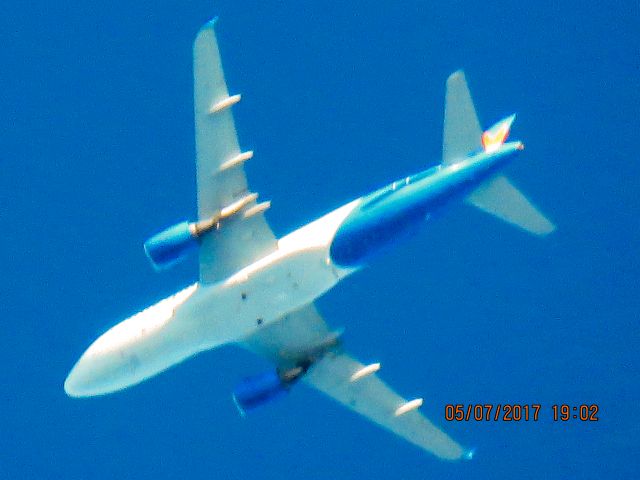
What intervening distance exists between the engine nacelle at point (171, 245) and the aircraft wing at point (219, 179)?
0.58 m

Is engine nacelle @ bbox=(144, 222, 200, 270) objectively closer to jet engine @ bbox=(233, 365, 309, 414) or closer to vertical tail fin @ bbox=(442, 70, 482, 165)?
jet engine @ bbox=(233, 365, 309, 414)

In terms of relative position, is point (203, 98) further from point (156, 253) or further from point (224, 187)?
point (156, 253)

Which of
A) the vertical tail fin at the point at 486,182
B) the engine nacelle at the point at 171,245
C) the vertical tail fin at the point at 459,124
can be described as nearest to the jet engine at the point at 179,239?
the engine nacelle at the point at 171,245

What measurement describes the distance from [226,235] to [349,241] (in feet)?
12.9

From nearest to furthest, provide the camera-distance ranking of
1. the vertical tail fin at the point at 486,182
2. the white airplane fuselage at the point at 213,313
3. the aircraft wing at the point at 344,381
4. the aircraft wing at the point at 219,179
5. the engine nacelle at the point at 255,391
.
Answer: the aircraft wing at the point at 219,179 → the vertical tail fin at the point at 486,182 → the white airplane fuselage at the point at 213,313 → the engine nacelle at the point at 255,391 → the aircraft wing at the point at 344,381

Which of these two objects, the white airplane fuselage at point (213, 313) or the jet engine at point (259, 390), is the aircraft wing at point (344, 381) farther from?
the white airplane fuselage at point (213, 313)

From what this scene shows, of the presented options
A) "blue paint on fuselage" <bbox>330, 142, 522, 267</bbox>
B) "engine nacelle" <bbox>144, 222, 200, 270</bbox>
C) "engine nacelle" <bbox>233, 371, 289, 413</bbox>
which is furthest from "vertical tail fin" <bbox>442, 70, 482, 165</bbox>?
"engine nacelle" <bbox>233, 371, 289, 413</bbox>

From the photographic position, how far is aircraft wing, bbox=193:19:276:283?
99.3ft

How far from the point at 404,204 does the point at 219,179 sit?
222 inches

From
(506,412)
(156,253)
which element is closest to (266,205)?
(156,253)

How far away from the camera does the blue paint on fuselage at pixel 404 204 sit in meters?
30.8

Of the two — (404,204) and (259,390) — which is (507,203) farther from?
(259,390)

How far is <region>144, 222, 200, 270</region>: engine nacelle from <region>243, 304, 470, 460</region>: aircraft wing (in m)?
4.55

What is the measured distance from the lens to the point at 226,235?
32188 millimetres
